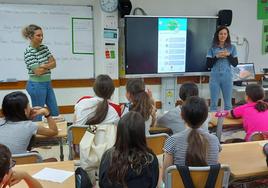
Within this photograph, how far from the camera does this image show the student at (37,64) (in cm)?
423

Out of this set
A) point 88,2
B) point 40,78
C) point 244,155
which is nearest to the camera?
point 244,155

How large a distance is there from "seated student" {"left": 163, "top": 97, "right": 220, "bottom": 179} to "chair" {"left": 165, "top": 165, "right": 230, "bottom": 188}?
0.37 ft

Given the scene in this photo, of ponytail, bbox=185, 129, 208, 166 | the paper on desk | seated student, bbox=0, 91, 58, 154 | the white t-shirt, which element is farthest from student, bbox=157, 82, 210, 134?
the paper on desk

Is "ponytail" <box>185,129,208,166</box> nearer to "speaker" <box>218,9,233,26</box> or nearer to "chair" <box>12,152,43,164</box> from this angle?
"chair" <box>12,152,43,164</box>

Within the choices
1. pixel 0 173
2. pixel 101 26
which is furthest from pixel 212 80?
pixel 0 173

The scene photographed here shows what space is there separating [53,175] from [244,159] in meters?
1.24

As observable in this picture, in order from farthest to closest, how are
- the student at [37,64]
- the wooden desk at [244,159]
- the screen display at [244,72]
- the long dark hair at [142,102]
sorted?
the screen display at [244,72] → the student at [37,64] → the long dark hair at [142,102] → the wooden desk at [244,159]

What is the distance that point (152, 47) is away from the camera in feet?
18.2

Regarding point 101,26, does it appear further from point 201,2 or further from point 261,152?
point 261,152

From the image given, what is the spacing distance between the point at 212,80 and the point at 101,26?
191cm

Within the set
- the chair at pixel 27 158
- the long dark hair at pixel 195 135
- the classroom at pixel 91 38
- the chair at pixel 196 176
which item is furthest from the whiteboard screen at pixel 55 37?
the chair at pixel 196 176

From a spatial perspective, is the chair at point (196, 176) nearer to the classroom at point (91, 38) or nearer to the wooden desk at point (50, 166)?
the wooden desk at point (50, 166)

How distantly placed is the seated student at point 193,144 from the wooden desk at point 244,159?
17 centimetres

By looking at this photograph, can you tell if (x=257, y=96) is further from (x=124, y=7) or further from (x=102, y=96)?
(x=124, y=7)
